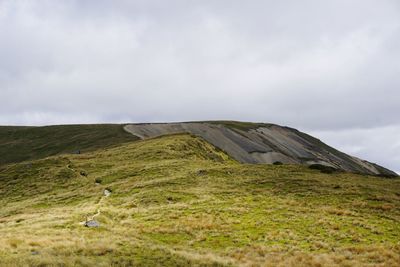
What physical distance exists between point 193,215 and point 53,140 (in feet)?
302

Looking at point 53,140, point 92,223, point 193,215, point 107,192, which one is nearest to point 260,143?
point 53,140

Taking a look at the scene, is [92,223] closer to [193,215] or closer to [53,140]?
[193,215]

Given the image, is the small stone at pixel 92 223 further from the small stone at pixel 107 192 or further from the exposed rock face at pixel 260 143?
the exposed rock face at pixel 260 143

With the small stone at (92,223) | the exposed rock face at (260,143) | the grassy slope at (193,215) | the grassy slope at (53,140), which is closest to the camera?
the grassy slope at (193,215)

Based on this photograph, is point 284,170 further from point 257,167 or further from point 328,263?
point 328,263

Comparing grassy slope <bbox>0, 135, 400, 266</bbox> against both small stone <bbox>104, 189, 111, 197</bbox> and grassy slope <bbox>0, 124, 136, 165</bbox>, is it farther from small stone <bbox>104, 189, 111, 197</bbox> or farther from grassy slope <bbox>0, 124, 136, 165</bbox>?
grassy slope <bbox>0, 124, 136, 165</bbox>

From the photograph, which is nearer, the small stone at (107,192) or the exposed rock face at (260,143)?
the small stone at (107,192)

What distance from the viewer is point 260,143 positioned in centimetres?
12038

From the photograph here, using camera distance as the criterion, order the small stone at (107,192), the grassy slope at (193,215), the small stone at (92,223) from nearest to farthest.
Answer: the grassy slope at (193,215), the small stone at (92,223), the small stone at (107,192)

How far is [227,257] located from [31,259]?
418 inches

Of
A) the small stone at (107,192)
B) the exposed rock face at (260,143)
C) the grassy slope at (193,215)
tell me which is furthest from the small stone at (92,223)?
the exposed rock face at (260,143)

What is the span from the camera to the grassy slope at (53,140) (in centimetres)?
10569

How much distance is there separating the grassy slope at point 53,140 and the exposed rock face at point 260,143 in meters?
7.71

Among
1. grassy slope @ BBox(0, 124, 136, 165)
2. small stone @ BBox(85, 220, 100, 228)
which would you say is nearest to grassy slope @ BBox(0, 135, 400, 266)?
small stone @ BBox(85, 220, 100, 228)
